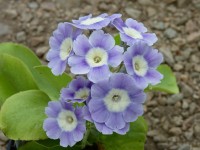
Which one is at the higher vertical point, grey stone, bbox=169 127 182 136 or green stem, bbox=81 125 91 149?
green stem, bbox=81 125 91 149

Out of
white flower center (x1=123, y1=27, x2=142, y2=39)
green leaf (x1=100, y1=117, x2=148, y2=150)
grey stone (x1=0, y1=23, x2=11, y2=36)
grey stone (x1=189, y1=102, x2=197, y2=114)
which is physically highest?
white flower center (x1=123, y1=27, x2=142, y2=39)

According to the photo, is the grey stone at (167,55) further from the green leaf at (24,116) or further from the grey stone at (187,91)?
the green leaf at (24,116)

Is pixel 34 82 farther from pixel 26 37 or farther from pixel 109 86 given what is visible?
pixel 26 37

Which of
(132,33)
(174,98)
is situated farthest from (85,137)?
(174,98)

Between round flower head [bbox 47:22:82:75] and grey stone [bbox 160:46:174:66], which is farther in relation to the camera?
grey stone [bbox 160:46:174:66]

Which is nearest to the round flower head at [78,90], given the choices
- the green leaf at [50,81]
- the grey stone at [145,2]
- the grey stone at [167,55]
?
the green leaf at [50,81]

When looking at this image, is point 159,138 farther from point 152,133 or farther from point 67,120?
point 67,120

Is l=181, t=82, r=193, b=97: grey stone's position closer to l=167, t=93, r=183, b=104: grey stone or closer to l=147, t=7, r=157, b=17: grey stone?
l=167, t=93, r=183, b=104: grey stone

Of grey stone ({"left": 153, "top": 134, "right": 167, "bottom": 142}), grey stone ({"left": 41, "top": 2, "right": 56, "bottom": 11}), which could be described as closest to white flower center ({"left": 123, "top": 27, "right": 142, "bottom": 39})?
grey stone ({"left": 153, "top": 134, "right": 167, "bottom": 142})
